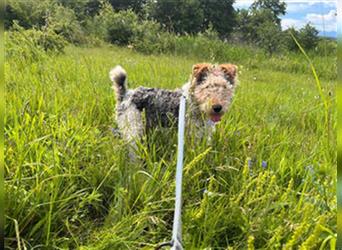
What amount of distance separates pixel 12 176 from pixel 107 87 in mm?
2354

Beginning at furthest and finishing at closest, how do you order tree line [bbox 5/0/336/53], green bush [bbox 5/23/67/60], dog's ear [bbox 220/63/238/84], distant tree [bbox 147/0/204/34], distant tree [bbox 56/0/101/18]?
distant tree [bbox 147/0/204/34], distant tree [bbox 56/0/101/18], tree line [bbox 5/0/336/53], green bush [bbox 5/23/67/60], dog's ear [bbox 220/63/238/84]

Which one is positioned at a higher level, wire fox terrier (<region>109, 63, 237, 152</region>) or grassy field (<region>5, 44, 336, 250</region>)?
wire fox terrier (<region>109, 63, 237, 152</region>)

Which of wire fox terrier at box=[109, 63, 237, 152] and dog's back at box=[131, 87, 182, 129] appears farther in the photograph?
dog's back at box=[131, 87, 182, 129]

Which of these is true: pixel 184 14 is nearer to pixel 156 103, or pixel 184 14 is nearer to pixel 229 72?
pixel 229 72

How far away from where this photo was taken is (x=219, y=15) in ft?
44.5

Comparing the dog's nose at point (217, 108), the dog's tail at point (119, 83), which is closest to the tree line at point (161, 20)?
the dog's tail at point (119, 83)

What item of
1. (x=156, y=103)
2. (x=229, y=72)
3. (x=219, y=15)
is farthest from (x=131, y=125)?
(x=219, y=15)

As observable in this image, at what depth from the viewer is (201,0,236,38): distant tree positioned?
40.9 feet

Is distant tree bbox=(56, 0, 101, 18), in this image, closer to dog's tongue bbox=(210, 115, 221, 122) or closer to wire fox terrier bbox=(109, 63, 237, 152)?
wire fox terrier bbox=(109, 63, 237, 152)

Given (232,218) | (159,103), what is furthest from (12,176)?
(159,103)

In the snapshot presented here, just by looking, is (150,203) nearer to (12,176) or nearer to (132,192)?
(132,192)

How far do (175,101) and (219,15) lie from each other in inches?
441

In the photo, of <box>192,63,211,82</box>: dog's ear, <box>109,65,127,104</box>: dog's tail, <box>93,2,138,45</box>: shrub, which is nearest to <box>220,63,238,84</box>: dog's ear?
<box>192,63,211,82</box>: dog's ear

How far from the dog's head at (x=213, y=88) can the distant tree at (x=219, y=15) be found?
8.55 m
